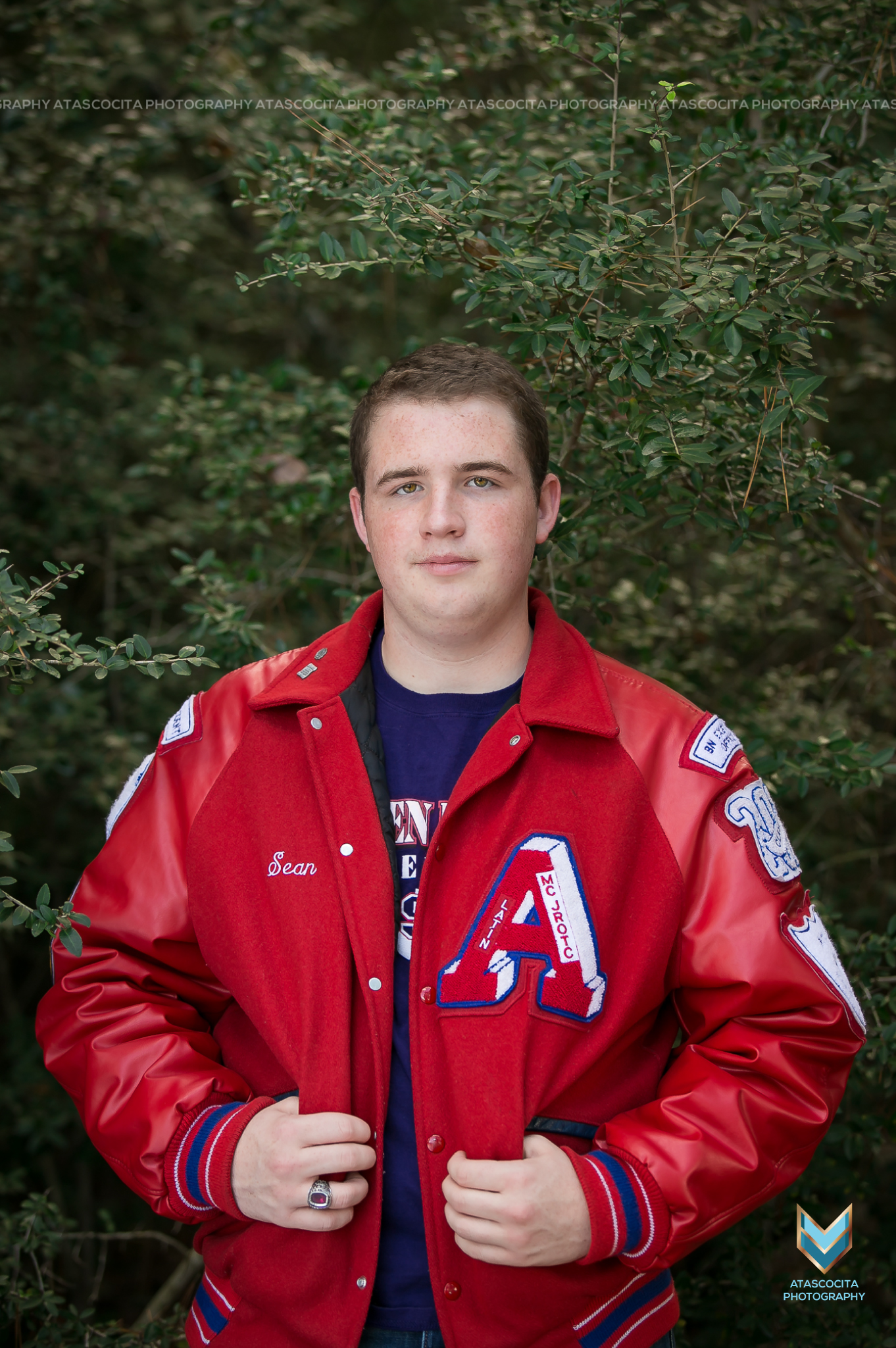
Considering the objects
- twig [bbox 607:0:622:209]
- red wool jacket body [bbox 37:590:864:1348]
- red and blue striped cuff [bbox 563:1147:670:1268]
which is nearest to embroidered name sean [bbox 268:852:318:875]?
red wool jacket body [bbox 37:590:864:1348]

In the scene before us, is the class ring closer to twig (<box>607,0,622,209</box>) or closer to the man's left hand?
the man's left hand

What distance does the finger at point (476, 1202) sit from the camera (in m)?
1.53

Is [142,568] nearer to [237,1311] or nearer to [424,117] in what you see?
[424,117]

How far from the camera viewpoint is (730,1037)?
1.69 m

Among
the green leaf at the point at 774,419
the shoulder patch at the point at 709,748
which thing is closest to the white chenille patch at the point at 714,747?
the shoulder patch at the point at 709,748

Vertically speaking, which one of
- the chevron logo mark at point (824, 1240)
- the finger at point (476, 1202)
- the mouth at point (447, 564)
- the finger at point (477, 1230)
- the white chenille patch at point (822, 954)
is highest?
the mouth at point (447, 564)

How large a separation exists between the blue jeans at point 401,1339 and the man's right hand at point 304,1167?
0.68ft

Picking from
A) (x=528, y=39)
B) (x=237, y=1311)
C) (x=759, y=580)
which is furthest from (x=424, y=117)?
(x=237, y=1311)

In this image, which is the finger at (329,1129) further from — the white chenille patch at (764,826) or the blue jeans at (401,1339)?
the white chenille patch at (764,826)

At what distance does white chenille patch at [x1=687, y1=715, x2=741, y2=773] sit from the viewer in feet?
5.89

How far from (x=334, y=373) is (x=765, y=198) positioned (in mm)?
3705

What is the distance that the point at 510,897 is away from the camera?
1.71 metres

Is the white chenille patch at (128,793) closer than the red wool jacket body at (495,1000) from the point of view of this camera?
No

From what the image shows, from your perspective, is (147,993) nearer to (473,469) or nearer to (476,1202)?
(476,1202)
